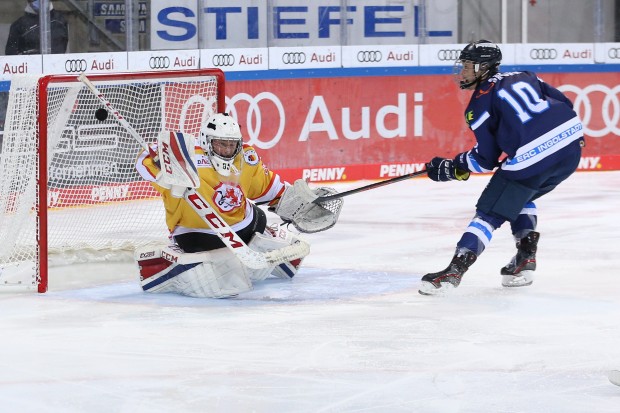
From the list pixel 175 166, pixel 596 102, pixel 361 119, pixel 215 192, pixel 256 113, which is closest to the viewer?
pixel 175 166

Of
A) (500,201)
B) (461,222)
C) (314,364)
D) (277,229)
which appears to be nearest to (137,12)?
(461,222)

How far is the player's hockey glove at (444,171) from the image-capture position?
478 centimetres

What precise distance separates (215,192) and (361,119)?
144 inches

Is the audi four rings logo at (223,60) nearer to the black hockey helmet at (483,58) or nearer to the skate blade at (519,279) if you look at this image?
the black hockey helmet at (483,58)

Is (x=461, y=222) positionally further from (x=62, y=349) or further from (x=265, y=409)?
(x=265, y=409)

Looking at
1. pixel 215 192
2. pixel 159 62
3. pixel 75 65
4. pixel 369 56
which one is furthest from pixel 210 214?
pixel 369 56

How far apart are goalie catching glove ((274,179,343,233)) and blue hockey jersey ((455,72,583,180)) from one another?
2.29ft

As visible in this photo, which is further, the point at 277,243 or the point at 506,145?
the point at 277,243

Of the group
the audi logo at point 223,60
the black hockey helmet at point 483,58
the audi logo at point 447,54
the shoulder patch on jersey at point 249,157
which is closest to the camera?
the black hockey helmet at point 483,58

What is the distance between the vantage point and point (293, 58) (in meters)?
8.04

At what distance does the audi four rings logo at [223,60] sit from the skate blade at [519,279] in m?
3.40

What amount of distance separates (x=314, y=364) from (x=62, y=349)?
2.62ft

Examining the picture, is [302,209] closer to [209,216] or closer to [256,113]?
[209,216]

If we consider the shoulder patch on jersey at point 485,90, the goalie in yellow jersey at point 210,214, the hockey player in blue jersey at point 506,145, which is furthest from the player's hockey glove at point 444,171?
the goalie in yellow jersey at point 210,214
